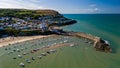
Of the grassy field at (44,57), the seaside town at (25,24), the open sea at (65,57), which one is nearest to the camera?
the open sea at (65,57)

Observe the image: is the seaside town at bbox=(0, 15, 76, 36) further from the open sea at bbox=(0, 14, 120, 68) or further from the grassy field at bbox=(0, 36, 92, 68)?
the open sea at bbox=(0, 14, 120, 68)

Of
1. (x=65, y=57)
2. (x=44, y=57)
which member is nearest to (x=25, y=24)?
(x=44, y=57)

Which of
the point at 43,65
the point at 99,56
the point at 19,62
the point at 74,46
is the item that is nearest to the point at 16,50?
the point at 19,62

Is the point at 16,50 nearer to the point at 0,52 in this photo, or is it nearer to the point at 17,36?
the point at 0,52

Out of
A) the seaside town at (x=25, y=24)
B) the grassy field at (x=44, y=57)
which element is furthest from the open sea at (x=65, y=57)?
the seaside town at (x=25, y=24)

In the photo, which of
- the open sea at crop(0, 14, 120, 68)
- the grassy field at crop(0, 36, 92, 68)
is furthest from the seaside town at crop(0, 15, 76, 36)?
the open sea at crop(0, 14, 120, 68)

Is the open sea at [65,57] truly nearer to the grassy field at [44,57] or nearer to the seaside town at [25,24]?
the grassy field at [44,57]

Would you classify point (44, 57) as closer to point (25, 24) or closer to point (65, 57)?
point (65, 57)

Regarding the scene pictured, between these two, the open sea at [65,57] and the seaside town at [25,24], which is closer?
the open sea at [65,57]
